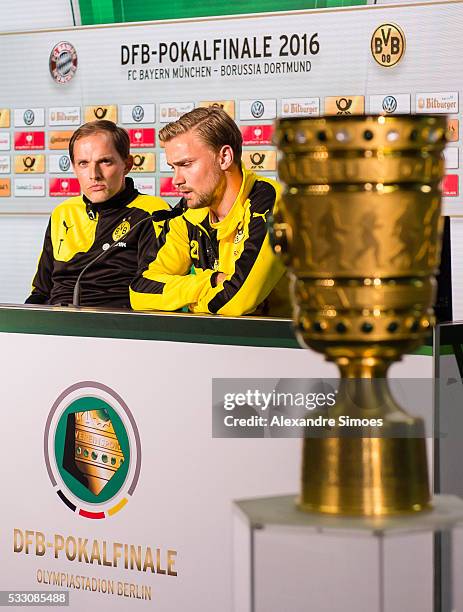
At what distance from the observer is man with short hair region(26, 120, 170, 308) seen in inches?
135

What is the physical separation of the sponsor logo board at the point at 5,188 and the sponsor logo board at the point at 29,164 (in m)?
0.07

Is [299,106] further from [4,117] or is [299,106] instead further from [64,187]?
[4,117]

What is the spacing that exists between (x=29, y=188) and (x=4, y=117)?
0.37 meters

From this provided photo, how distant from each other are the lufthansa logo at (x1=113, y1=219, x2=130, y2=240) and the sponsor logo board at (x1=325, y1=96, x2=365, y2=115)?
1159mm

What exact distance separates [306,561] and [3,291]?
4678mm

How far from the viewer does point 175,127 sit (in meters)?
2.62

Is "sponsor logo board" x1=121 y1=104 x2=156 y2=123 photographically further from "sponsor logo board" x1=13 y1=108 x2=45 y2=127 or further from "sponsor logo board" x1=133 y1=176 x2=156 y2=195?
"sponsor logo board" x1=13 y1=108 x2=45 y2=127

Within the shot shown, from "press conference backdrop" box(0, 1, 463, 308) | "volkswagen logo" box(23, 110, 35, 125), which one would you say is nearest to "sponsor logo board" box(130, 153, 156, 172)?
"press conference backdrop" box(0, 1, 463, 308)

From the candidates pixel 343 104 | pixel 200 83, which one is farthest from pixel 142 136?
pixel 343 104

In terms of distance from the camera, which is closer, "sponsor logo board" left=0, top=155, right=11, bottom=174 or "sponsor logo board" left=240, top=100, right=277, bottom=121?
"sponsor logo board" left=240, top=100, right=277, bottom=121

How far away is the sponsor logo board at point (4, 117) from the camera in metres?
5.19

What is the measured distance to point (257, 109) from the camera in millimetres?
4594

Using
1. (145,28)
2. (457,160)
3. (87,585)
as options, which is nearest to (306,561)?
(87,585)

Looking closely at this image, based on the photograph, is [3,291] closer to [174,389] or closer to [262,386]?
[174,389]
